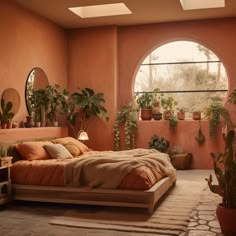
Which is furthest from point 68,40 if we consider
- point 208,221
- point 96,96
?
point 208,221

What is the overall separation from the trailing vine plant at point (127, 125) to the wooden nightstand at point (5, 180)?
3326 millimetres

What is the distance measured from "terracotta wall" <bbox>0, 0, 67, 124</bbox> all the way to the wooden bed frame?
186cm

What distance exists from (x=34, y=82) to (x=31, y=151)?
185 centimetres

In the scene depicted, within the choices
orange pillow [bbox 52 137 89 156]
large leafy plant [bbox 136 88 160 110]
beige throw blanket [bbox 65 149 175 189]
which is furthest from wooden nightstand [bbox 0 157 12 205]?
large leafy plant [bbox 136 88 160 110]

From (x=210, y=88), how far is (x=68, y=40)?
3.45 metres

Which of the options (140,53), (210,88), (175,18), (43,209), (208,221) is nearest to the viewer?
(208,221)

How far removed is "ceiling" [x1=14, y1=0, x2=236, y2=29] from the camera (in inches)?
245

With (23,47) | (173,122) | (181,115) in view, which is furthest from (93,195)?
(181,115)

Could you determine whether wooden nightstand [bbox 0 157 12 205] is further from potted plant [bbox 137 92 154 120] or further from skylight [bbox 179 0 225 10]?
skylight [bbox 179 0 225 10]

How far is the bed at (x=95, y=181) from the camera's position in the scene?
4.11 metres

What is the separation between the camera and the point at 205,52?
27.9 ft

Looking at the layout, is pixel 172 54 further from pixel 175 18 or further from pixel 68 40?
pixel 68 40

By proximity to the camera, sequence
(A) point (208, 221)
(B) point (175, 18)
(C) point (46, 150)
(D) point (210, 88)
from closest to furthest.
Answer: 1. (A) point (208, 221)
2. (C) point (46, 150)
3. (B) point (175, 18)
4. (D) point (210, 88)

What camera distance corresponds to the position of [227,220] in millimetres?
3252
